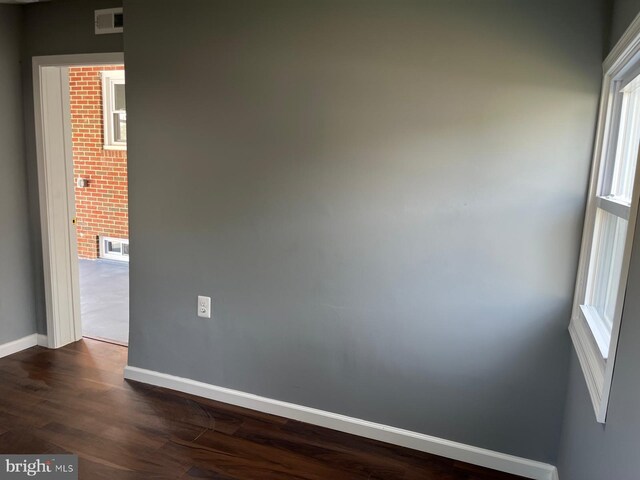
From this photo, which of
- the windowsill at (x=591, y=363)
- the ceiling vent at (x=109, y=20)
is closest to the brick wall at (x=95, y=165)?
the ceiling vent at (x=109, y=20)

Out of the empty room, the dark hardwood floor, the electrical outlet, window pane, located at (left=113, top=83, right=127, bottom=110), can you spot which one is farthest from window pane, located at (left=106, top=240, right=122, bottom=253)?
the electrical outlet

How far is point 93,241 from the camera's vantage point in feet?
20.9

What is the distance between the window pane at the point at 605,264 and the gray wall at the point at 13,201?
354cm

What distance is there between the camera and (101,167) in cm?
610

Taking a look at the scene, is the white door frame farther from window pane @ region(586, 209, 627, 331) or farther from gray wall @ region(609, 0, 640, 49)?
window pane @ region(586, 209, 627, 331)

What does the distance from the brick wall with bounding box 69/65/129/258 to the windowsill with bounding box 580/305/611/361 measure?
5.22 m

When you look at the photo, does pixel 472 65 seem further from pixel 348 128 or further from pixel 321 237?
pixel 321 237

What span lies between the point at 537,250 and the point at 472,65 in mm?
870

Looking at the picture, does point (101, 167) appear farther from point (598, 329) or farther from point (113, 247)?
point (598, 329)

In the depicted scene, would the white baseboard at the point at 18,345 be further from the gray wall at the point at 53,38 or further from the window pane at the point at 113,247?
the window pane at the point at 113,247

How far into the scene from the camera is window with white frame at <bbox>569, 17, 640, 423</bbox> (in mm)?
1646

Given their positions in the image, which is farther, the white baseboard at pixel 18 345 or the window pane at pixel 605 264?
the white baseboard at pixel 18 345

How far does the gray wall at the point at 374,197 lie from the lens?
2150mm

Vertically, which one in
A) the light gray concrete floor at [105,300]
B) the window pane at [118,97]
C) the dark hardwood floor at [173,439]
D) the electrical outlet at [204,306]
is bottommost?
the dark hardwood floor at [173,439]
